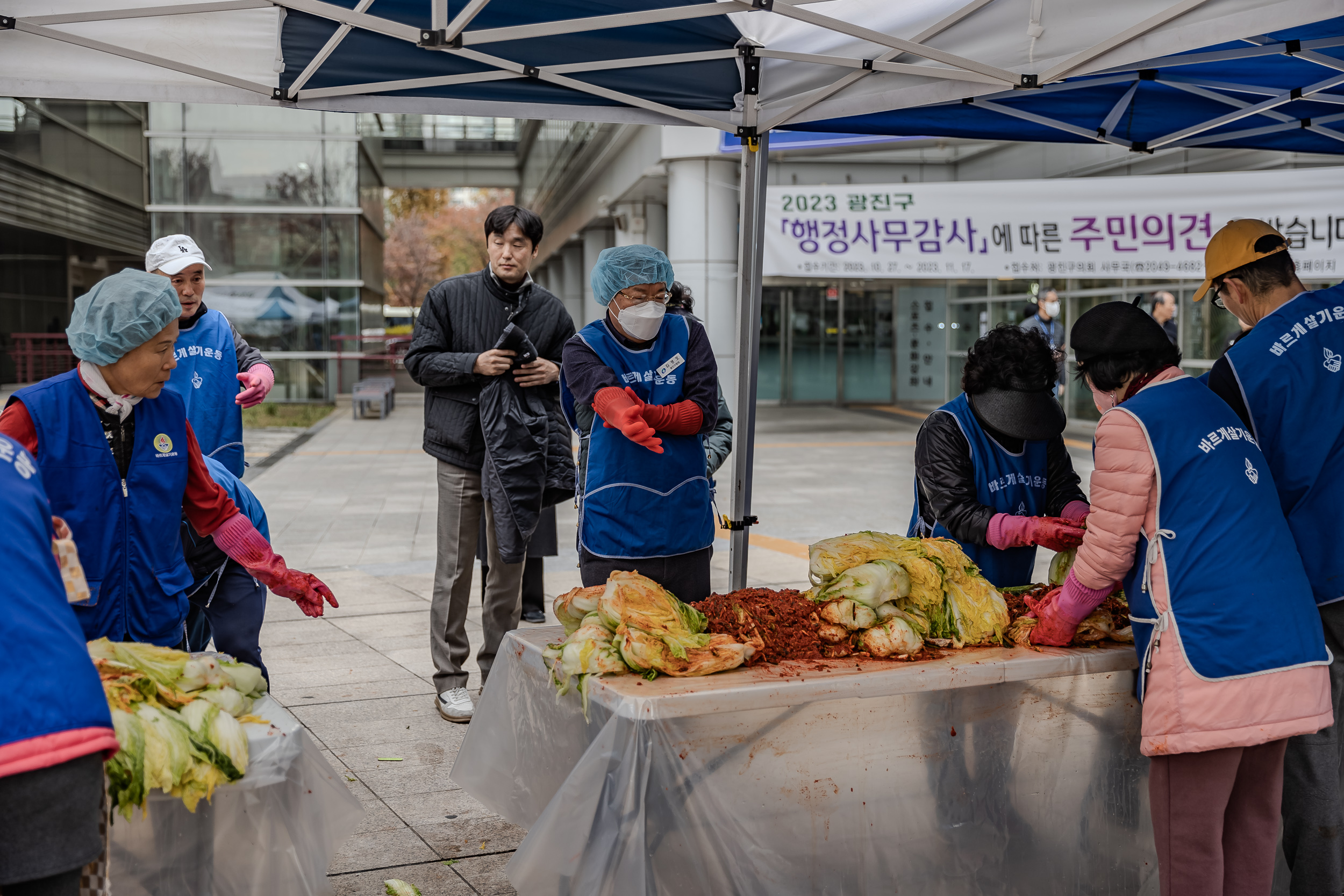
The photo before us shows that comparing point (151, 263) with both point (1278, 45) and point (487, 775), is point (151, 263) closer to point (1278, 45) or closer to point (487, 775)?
point (487, 775)

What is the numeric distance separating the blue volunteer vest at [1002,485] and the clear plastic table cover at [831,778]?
604 mm

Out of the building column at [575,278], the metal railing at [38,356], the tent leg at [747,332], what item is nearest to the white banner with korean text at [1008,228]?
the tent leg at [747,332]

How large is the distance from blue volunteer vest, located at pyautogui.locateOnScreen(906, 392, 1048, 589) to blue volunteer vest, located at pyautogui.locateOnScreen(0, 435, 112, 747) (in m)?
2.55

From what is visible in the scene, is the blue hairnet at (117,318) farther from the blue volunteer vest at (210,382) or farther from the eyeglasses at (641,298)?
the blue volunteer vest at (210,382)

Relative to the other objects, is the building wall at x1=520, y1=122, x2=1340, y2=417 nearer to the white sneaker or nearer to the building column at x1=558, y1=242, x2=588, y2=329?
the building column at x1=558, y1=242, x2=588, y2=329

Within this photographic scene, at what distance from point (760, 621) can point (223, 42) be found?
8.78 ft

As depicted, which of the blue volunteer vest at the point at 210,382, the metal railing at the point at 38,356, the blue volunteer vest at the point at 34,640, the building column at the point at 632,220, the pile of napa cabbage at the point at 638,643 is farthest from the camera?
the metal railing at the point at 38,356

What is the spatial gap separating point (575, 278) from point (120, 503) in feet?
96.9

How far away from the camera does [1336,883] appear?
3.04 m

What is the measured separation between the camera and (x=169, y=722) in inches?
92.0

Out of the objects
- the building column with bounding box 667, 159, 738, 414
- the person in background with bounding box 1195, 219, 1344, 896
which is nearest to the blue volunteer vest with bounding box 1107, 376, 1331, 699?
the person in background with bounding box 1195, 219, 1344, 896

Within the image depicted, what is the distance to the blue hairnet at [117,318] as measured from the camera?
2521 mm

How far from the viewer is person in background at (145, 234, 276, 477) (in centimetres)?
443

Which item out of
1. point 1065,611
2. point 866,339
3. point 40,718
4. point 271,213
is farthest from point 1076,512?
point 271,213
